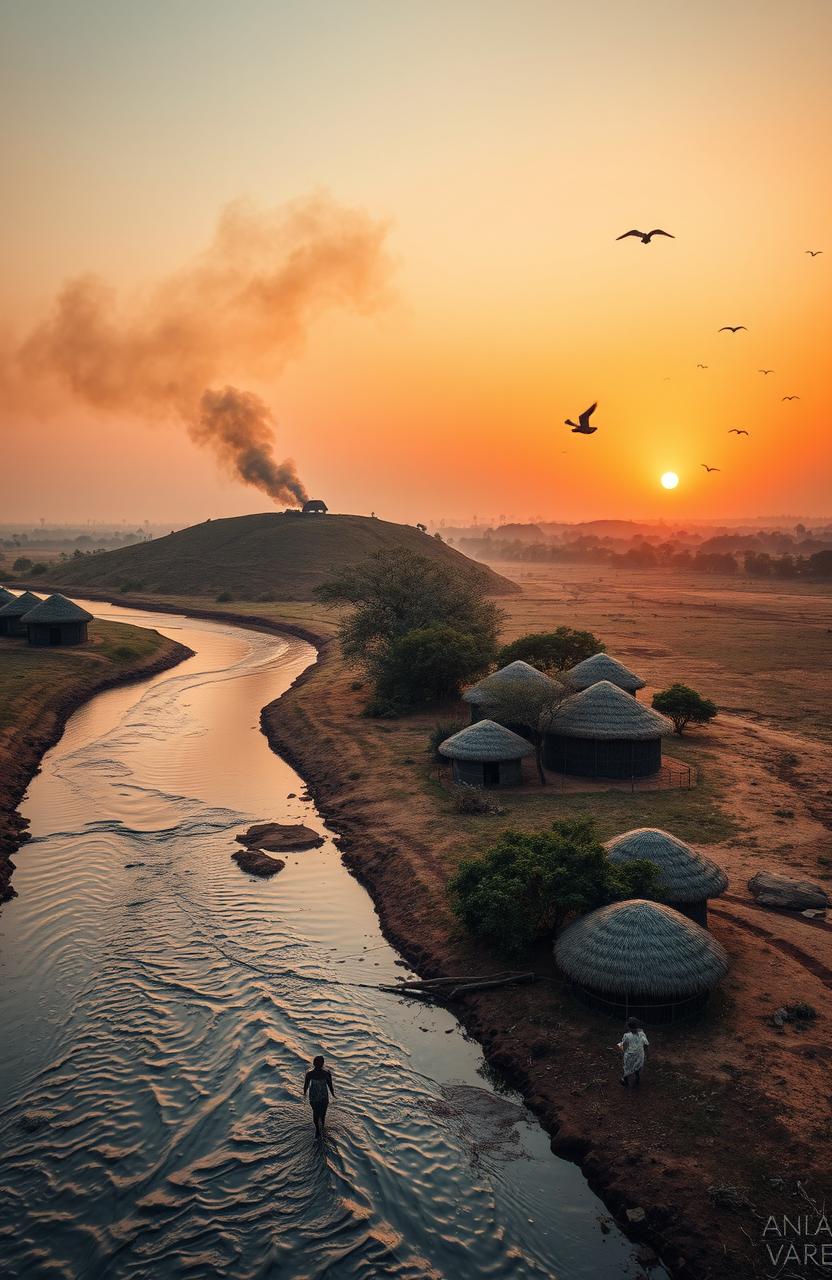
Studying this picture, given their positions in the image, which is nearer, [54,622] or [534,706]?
[534,706]

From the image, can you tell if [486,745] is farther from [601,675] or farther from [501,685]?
[601,675]

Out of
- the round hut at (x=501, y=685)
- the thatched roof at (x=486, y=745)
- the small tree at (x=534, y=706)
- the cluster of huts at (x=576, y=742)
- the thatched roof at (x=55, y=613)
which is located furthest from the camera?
the thatched roof at (x=55, y=613)

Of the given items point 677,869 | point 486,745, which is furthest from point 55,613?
point 677,869

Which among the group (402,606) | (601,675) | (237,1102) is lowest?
(237,1102)

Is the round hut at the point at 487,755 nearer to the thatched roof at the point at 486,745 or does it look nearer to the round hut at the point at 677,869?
the thatched roof at the point at 486,745

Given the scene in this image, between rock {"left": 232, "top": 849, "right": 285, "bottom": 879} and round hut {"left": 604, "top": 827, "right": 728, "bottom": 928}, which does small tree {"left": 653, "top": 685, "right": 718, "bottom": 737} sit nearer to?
round hut {"left": 604, "top": 827, "right": 728, "bottom": 928}

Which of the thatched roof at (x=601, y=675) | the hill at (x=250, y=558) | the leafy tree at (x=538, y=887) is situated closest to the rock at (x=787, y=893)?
the leafy tree at (x=538, y=887)

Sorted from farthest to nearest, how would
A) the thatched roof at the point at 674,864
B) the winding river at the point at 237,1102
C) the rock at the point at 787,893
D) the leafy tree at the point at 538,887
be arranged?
the rock at the point at 787,893 < the thatched roof at the point at 674,864 < the leafy tree at the point at 538,887 < the winding river at the point at 237,1102

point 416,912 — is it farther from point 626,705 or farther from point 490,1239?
point 626,705
